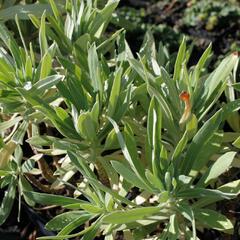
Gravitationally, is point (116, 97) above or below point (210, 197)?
above

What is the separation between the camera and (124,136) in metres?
1.20

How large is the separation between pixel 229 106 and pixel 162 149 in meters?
0.23

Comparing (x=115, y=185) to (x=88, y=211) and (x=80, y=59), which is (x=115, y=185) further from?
(x=80, y=59)

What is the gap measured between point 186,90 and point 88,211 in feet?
1.17

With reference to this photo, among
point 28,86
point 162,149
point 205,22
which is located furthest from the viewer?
point 205,22

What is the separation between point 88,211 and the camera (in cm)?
119

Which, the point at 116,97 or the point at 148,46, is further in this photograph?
the point at 148,46

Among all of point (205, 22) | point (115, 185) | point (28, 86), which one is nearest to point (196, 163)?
point (115, 185)

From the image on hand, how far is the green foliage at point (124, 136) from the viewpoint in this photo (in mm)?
1145

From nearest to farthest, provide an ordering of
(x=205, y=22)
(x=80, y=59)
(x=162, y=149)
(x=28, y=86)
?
(x=162, y=149), (x=28, y=86), (x=80, y=59), (x=205, y=22)

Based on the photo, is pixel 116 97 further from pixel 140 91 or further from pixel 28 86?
pixel 28 86

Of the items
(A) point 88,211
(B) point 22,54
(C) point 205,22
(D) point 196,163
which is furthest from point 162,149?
(C) point 205,22

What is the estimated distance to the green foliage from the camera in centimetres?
114

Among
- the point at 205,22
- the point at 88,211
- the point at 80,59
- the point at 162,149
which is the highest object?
the point at 80,59
